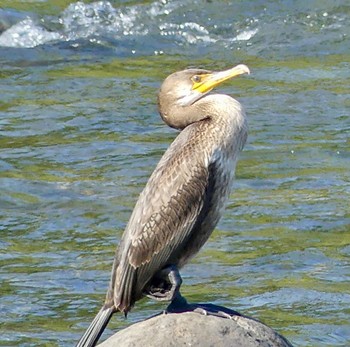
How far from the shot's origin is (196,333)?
26.2 feet

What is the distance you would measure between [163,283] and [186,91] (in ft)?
3.84

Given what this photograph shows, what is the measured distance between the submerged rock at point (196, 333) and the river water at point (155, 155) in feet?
7.57

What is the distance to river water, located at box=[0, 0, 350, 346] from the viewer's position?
1129 centimetres

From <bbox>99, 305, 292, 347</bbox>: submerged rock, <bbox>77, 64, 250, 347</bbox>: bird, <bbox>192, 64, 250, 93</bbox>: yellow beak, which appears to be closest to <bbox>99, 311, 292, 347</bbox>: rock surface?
<bbox>99, 305, 292, 347</bbox>: submerged rock

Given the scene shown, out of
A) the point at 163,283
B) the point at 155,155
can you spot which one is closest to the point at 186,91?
the point at 163,283

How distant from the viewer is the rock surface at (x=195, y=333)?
7.96 meters

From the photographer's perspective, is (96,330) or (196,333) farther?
(96,330)

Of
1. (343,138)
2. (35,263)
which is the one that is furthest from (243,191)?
(35,263)

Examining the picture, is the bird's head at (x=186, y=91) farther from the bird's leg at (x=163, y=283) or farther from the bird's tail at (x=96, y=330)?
the bird's tail at (x=96, y=330)

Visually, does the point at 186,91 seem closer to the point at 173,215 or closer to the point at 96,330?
the point at 173,215

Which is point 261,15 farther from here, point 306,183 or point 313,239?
→ point 313,239

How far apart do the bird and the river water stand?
225cm

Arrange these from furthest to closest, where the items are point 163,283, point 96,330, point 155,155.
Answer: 1. point 155,155
2. point 163,283
3. point 96,330

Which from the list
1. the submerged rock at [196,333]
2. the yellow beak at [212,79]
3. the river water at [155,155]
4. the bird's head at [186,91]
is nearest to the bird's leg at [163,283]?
the submerged rock at [196,333]
